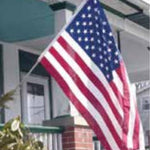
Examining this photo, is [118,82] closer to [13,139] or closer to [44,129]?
[44,129]

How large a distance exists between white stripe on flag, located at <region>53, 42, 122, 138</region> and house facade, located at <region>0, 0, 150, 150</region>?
4.73 ft

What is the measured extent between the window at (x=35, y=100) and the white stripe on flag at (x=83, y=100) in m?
4.83

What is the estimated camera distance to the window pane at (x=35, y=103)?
11891 millimetres

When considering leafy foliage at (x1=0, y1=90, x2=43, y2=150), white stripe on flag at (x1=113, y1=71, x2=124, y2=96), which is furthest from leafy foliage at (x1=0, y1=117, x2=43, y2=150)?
white stripe on flag at (x1=113, y1=71, x2=124, y2=96)

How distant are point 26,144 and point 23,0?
4.21 metres

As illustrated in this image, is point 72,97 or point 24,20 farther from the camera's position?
point 24,20

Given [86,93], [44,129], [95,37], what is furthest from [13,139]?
[44,129]

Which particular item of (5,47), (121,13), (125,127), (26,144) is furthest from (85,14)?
(5,47)

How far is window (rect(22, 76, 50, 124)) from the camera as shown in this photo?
11727mm

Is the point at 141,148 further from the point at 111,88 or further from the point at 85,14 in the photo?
the point at 85,14

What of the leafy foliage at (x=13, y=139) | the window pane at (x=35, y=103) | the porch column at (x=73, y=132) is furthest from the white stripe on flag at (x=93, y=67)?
the window pane at (x=35, y=103)

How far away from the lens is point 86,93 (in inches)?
273

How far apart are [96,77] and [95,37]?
475 millimetres

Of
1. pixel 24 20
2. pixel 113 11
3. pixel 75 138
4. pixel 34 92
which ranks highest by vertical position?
pixel 113 11
